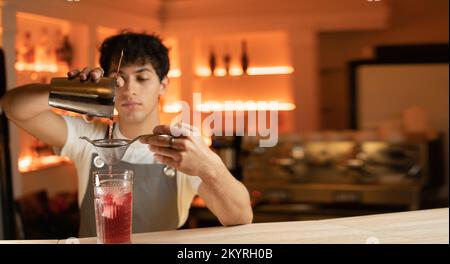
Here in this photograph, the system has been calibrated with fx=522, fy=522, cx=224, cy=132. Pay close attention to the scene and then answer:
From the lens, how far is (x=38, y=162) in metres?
0.78

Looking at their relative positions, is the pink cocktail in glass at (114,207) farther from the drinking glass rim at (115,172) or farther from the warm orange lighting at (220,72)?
the warm orange lighting at (220,72)

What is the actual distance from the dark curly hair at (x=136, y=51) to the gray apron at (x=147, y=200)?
0.13 meters

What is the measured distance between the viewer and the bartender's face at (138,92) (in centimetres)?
66

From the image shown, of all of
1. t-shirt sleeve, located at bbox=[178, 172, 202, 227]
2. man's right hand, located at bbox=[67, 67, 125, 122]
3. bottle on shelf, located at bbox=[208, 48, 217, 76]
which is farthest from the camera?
bottle on shelf, located at bbox=[208, 48, 217, 76]

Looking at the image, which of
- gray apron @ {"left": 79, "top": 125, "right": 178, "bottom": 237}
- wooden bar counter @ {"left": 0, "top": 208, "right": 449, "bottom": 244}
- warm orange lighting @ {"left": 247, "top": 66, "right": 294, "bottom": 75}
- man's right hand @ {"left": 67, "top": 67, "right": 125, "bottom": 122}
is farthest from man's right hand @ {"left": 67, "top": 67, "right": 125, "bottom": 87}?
warm orange lighting @ {"left": 247, "top": 66, "right": 294, "bottom": 75}

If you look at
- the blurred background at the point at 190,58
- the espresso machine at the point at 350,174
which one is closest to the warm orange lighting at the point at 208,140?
the blurred background at the point at 190,58

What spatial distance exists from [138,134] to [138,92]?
0.06 meters

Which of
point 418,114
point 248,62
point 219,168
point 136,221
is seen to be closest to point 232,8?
point 248,62

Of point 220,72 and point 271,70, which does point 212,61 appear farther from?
point 271,70

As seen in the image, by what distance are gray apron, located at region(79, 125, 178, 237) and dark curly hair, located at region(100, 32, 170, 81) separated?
13cm

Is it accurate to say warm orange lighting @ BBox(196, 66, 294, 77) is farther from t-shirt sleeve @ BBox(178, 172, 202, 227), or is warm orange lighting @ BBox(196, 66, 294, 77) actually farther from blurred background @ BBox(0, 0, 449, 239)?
t-shirt sleeve @ BBox(178, 172, 202, 227)

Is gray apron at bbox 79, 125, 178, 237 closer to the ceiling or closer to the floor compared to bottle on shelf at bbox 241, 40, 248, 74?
closer to the floor

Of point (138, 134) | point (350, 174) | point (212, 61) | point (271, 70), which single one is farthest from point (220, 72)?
point (350, 174)

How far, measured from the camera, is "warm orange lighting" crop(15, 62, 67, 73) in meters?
0.73
